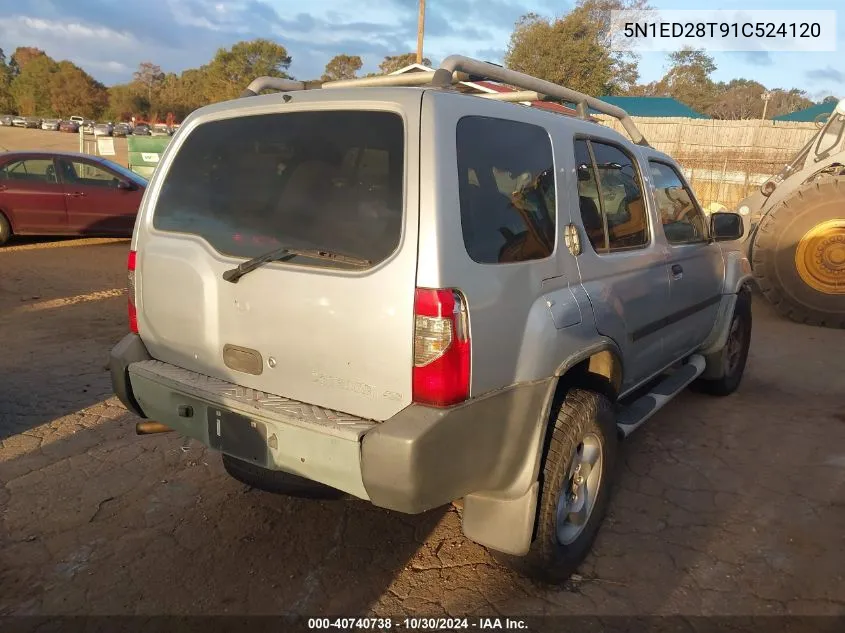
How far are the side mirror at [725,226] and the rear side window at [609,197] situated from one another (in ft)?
3.39

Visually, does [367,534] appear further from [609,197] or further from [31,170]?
[31,170]

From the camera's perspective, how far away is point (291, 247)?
2414mm

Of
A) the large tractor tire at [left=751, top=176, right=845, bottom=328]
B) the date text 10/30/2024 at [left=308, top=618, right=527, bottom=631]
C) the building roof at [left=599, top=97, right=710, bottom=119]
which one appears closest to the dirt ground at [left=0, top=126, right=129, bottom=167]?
the building roof at [left=599, top=97, right=710, bottom=119]

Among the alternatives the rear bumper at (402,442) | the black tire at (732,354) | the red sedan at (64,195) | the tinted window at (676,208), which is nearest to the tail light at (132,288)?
the rear bumper at (402,442)

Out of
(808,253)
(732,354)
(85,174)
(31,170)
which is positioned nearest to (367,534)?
(732,354)

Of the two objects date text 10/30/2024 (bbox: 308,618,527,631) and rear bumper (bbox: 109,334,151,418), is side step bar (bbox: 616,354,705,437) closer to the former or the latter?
date text 10/30/2024 (bbox: 308,618,527,631)

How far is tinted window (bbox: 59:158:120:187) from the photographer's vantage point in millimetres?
10469

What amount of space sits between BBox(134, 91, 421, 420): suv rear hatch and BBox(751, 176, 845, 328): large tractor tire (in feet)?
21.5

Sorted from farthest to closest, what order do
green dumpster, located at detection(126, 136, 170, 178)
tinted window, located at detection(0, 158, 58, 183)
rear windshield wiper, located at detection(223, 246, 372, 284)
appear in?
green dumpster, located at detection(126, 136, 170, 178)
tinted window, located at detection(0, 158, 58, 183)
rear windshield wiper, located at detection(223, 246, 372, 284)

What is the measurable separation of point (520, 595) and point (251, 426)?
4.41 ft

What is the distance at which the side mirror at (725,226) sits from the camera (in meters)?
4.29

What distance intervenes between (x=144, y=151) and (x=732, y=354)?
57.9 feet

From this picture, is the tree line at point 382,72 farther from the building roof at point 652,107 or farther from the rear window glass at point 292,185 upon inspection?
Answer: the rear window glass at point 292,185

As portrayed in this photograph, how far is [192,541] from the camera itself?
297 cm
